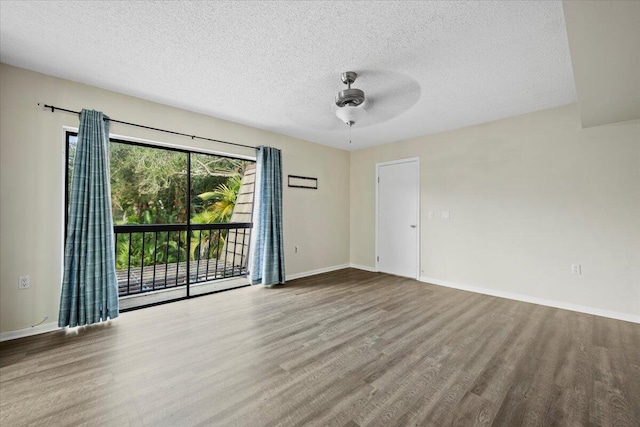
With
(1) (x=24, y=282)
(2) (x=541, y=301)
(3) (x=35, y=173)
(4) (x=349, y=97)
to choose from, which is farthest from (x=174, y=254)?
(2) (x=541, y=301)

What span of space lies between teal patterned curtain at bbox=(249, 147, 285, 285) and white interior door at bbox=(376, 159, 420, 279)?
2.05 m

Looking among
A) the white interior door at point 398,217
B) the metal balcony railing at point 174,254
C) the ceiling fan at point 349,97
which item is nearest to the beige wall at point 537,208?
the white interior door at point 398,217

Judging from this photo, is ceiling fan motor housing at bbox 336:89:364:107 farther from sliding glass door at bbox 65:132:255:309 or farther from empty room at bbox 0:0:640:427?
sliding glass door at bbox 65:132:255:309

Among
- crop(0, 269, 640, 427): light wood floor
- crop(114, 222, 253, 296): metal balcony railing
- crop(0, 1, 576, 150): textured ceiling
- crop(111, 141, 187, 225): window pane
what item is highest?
crop(0, 1, 576, 150): textured ceiling

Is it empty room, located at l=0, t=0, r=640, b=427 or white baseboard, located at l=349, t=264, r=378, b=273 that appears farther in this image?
white baseboard, located at l=349, t=264, r=378, b=273

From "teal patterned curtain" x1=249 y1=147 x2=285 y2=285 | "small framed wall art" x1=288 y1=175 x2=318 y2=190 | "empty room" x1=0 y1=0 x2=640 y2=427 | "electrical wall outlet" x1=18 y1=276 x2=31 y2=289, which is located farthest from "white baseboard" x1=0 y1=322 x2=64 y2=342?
"small framed wall art" x1=288 y1=175 x2=318 y2=190

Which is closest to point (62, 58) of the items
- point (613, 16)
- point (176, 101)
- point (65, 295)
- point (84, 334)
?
point (176, 101)

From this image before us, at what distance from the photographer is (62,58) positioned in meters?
2.30

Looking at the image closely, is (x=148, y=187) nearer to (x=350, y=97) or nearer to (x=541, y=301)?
(x=350, y=97)

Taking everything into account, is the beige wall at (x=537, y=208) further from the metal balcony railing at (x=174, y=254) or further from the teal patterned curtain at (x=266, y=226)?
the metal balcony railing at (x=174, y=254)

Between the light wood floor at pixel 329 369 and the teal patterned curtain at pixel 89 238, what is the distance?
23 cm

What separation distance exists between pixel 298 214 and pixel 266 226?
801 mm

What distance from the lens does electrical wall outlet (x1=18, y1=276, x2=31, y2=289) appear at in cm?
244

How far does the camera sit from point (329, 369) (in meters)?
1.97
